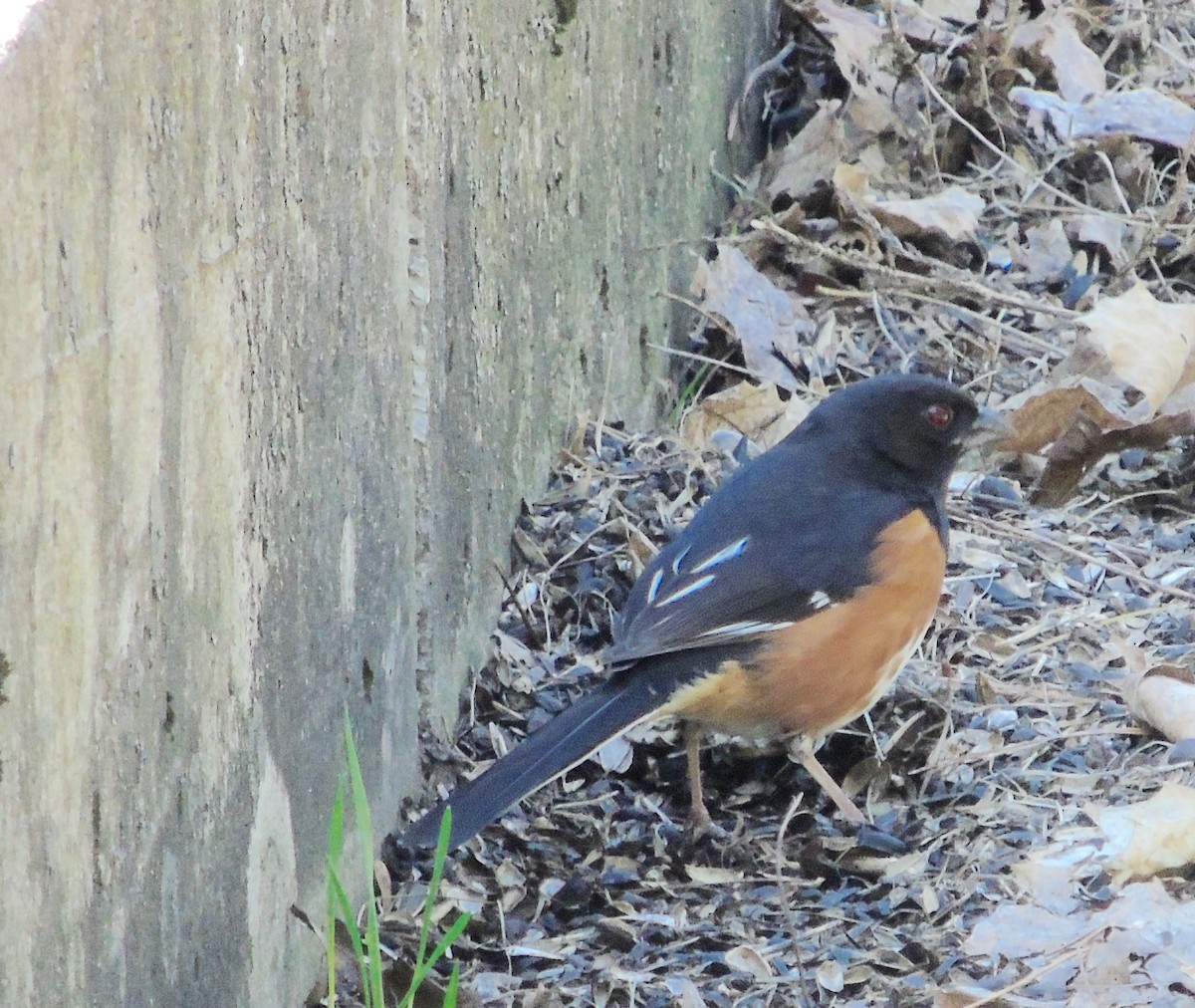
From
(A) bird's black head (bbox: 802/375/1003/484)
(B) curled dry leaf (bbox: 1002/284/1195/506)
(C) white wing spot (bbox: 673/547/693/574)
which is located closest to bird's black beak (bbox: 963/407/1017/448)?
(A) bird's black head (bbox: 802/375/1003/484)

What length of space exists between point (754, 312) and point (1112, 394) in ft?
2.96

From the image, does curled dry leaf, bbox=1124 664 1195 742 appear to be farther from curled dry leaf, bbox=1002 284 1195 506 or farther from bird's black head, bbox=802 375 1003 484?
curled dry leaf, bbox=1002 284 1195 506

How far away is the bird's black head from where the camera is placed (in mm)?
3461

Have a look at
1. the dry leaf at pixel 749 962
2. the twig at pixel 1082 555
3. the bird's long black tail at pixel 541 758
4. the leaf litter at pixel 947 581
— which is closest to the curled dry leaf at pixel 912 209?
the leaf litter at pixel 947 581

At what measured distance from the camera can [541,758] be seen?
9.10 feet

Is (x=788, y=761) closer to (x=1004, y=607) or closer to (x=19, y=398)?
(x=1004, y=607)

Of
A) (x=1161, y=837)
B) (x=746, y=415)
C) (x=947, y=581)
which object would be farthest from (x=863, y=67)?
(x=1161, y=837)

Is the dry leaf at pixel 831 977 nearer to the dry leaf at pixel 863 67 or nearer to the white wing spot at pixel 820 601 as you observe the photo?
the white wing spot at pixel 820 601

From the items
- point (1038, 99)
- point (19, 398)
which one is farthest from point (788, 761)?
point (1038, 99)

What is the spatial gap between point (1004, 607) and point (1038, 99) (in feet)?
7.41

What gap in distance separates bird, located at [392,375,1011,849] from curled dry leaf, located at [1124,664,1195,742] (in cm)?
39

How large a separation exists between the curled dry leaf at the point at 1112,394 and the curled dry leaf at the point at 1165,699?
93cm

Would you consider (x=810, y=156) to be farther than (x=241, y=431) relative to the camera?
Yes

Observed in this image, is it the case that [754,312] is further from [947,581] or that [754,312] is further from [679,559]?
[679,559]
